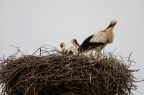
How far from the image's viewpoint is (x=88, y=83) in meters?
5.02

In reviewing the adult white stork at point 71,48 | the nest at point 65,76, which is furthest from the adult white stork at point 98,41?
the nest at point 65,76

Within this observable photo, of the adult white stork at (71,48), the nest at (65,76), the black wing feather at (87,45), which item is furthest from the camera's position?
the adult white stork at (71,48)

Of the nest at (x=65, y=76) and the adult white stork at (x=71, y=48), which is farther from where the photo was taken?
the adult white stork at (x=71, y=48)

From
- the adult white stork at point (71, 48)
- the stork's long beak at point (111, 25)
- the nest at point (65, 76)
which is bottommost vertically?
the nest at point (65, 76)

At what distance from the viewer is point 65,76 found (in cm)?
504

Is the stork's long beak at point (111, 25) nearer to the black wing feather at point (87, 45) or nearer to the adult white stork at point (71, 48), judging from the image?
the black wing feather at point (87, 45)

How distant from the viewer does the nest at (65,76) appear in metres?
5.01

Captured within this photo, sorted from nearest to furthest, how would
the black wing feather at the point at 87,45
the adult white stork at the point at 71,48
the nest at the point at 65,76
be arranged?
the nest at the point at 65,76 < the black wing feather at the point at 87,45 < the adult white stork at the point at 71,48

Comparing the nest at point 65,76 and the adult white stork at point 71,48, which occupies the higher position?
the adult white stork at point 71,48

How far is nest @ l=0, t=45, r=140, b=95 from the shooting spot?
5012 mm

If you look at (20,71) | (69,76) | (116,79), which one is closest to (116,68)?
(116,79)

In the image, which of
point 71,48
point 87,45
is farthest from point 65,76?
point 71,48

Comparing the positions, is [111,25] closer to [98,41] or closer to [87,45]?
[98,41]

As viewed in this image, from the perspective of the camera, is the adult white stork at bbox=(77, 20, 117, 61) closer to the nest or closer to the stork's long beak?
the stork's long beak
